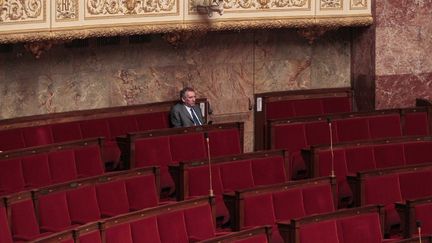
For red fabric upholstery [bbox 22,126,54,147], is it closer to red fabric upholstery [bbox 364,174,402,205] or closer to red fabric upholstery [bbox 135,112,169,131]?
red fabric upholstery [bbox 135,112,169,131]

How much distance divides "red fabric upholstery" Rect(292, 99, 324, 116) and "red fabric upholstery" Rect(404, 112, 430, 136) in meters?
0.33

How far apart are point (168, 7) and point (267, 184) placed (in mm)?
697

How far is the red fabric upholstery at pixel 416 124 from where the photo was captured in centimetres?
390

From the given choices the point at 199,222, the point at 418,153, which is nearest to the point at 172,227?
the point at 199,222

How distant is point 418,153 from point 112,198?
931 mm

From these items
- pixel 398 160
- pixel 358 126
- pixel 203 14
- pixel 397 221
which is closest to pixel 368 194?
pixel 397 221

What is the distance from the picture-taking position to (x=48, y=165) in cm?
314

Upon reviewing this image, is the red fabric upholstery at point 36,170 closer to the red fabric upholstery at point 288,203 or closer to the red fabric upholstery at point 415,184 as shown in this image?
the red fabric upholstery at point 288,203

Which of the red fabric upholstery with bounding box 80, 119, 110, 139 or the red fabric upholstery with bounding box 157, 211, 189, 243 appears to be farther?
the red fabric upholstery with bounding box 80, 119, 110, 139

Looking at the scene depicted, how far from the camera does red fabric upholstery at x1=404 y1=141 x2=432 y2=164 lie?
3.54m

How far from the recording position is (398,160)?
3521 millimetres

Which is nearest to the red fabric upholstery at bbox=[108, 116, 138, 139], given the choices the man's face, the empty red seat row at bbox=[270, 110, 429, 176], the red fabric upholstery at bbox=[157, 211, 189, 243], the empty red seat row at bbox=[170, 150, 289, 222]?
the man's face

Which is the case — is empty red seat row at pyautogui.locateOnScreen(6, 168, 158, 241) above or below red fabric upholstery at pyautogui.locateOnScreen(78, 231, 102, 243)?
above

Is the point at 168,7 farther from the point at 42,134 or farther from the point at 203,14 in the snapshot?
the point at 42,134
